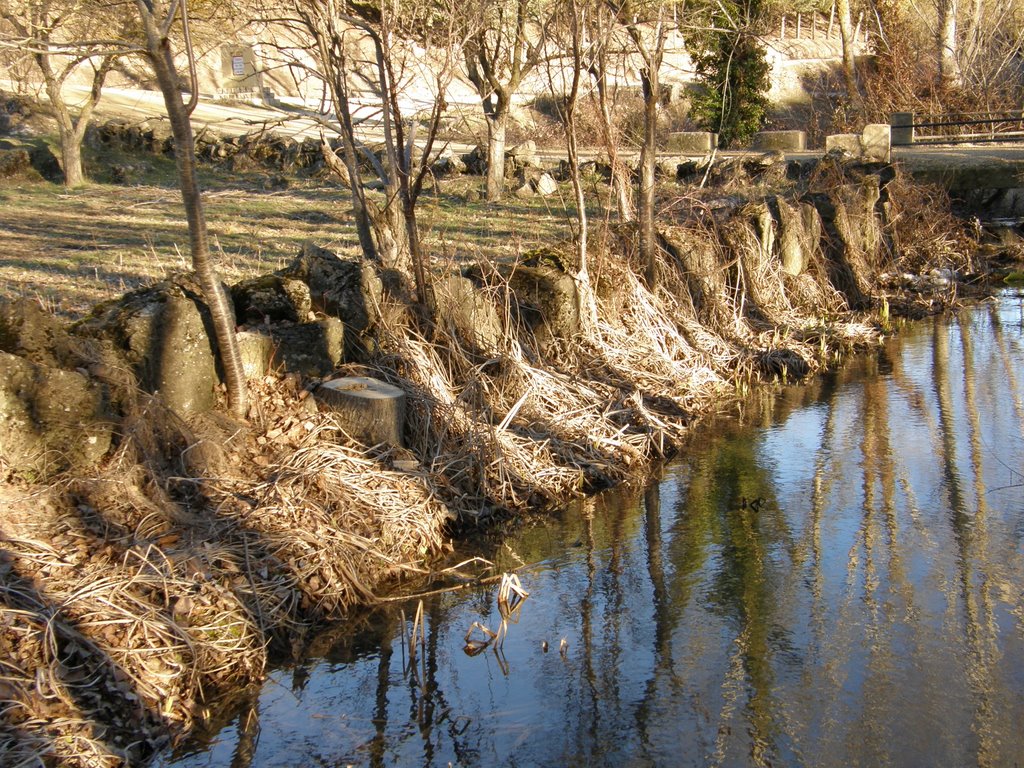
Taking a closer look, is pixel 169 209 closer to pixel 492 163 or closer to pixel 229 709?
pixel 492 163

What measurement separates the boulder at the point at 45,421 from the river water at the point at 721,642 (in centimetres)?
190

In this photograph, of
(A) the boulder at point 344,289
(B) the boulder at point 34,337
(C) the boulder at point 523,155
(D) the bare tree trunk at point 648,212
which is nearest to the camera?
(B) the boulder at point 34,337

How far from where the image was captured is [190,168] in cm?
677

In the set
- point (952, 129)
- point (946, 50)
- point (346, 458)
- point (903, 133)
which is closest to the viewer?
point (346, 458)

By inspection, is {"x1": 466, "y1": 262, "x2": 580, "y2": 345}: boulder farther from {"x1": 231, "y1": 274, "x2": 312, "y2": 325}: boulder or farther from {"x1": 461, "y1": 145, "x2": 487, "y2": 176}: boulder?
{"x1": 461, "y1": 145, "x2": 487, "y2": 176}: boulder

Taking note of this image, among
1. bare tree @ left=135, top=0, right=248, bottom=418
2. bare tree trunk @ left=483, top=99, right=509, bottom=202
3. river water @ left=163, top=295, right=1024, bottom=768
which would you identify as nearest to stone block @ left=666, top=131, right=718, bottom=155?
bare tree trunk @ left=483, top=99, right=509, bottom=202

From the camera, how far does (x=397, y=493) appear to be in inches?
291

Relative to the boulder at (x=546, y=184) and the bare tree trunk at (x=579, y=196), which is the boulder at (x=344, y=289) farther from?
the boulder at (x=546, y=184)

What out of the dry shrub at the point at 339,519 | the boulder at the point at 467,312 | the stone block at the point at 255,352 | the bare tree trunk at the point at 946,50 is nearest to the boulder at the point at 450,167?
the boulder at the point at 467,312

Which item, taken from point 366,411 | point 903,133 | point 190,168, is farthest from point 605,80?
point 903,133

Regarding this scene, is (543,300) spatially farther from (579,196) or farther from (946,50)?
(946,50)

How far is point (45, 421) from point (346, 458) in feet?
6.51

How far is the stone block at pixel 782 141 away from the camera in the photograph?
24.0 m

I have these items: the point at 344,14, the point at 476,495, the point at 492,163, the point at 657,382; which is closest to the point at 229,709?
the point at 476,495
